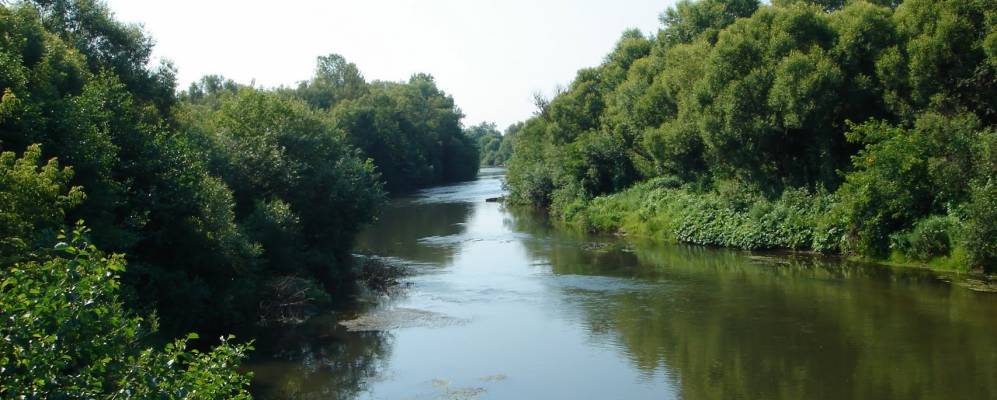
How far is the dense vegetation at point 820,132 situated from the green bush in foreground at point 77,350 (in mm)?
24645

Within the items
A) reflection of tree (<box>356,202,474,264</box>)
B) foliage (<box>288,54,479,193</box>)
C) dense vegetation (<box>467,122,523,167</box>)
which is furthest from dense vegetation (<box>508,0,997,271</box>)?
dense vegetation (<box>467,122,523,167</box>)

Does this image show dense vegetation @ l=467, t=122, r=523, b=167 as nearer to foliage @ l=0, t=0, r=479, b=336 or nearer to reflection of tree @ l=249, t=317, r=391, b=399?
foliage @ l=0, t=0, r=479, b=336

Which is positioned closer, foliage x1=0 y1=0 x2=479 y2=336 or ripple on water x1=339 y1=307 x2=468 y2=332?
foliage x1=0 y1=0 x2=479 y2=336

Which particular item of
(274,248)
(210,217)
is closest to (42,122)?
(210,217)

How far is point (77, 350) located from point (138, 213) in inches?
557

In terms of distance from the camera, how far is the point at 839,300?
24688mm

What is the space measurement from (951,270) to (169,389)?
2718cm

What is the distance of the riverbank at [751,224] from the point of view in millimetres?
28094

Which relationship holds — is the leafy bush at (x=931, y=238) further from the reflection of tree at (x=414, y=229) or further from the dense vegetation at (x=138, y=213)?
the dense vegetation at (x=138, y=213)

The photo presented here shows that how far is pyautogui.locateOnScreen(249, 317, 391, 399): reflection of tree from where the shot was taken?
18.2 meters

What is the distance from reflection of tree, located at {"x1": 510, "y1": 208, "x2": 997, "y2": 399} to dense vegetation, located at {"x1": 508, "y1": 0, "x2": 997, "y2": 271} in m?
2.17

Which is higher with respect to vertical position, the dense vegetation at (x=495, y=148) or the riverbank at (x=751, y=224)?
the dense vegetation at (x=495, y=148)

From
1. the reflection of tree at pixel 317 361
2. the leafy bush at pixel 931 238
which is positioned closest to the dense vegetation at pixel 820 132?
the leafy bush at pixel 931 238

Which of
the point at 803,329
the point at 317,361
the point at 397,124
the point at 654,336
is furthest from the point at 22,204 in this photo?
the point at 397,124
